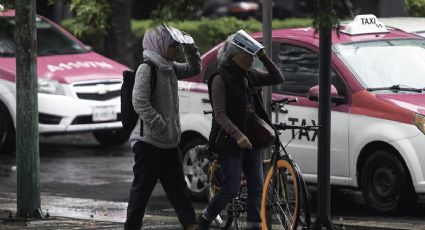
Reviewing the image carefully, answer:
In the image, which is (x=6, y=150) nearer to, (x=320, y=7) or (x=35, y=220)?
(x=35, y=220)

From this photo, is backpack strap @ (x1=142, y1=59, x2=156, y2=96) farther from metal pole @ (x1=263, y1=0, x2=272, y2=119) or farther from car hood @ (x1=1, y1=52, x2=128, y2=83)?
car hood @ (x1=1, y1=52, x2=128, y2=83)

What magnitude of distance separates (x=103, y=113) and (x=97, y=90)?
30 cm

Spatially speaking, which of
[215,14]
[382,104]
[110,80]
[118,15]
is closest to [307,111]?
[382,104]

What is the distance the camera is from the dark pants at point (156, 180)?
352 inches

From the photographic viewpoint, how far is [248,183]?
9.04 m

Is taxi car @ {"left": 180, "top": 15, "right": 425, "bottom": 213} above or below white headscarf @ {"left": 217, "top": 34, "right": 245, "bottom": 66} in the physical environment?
below

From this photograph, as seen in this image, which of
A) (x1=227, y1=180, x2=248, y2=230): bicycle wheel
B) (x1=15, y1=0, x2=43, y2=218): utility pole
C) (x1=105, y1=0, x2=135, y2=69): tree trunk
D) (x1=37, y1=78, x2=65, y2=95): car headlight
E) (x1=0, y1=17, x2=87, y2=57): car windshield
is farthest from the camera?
(x1=105, y1=0, x2=135, y2=69): tree trunk

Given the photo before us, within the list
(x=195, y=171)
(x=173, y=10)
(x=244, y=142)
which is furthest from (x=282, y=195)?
(x=195, y=171)

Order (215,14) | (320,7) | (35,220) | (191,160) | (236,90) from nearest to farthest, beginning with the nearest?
(320,7)
(236,90)
(35,220)
(191,160)
(215,14)

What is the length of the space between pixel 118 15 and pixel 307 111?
949cm

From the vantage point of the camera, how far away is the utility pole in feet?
33.1

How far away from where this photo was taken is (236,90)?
884cm

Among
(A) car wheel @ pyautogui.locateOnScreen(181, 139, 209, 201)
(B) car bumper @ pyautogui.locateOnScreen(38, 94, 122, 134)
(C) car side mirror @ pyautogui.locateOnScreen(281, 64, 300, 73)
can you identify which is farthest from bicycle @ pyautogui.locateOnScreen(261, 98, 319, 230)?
(B) car bumper @ pyautogui.locateOnScreen(38, 94, 122, 134)

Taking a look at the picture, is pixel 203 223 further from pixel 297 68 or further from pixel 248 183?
pixel 297 68
